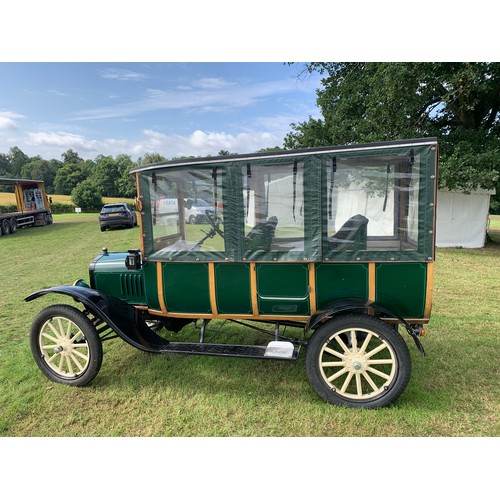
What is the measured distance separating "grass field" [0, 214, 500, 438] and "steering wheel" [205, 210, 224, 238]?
1528 millimetres

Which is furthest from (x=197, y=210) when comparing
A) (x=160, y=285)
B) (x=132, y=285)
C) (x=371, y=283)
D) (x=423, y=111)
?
(x=423, y=111)

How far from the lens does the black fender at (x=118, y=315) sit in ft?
10.7

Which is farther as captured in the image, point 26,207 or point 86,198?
point 86,198

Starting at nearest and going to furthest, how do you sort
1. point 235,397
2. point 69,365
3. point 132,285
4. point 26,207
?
point 235,397
point 69,365
point 132,285
point 26,207

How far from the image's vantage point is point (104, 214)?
18469mm

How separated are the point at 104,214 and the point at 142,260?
16.7 m

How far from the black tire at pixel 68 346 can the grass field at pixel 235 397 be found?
0.40 ft

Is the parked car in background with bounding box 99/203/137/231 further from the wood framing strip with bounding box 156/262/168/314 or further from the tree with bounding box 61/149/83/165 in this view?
the tree with bounding box 61/149/83/165

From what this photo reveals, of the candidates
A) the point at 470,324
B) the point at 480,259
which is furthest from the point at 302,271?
the point at 480,259

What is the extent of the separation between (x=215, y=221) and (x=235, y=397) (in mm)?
1659

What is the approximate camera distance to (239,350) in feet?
10.5

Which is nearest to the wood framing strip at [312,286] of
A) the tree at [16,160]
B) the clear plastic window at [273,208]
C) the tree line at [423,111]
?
the clear plastic window at [273,208]

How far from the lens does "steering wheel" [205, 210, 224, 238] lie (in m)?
3.17

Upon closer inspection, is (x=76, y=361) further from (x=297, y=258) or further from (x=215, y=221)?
(x=297, y=258)
